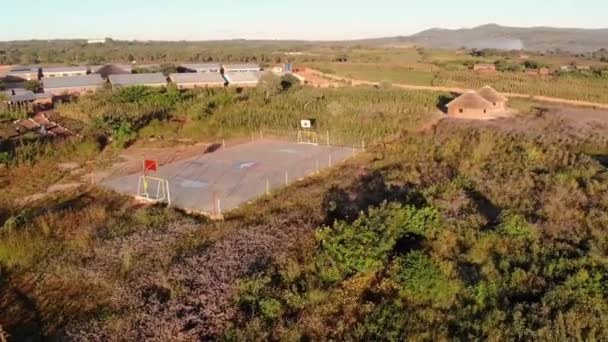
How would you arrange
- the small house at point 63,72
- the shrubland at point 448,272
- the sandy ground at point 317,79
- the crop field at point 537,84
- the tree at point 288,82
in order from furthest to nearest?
1. the small house at point 63,72
2. the sandy ground at point 317,79
3. the tree at point 288,82
4. the crop field at point 537,84
5. the shrubland at point 448,272

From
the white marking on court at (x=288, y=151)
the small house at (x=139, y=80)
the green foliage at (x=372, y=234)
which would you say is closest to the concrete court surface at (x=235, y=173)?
the white marking on court at (x=288, y=151)

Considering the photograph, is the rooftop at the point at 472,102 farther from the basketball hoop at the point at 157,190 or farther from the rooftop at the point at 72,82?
the rooftop at the point at 72,82

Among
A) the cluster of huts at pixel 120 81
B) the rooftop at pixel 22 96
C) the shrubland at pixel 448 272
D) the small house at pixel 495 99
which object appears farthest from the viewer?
the cluster of huts at pixel 120 81

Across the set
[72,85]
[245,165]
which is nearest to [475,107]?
[245,165]

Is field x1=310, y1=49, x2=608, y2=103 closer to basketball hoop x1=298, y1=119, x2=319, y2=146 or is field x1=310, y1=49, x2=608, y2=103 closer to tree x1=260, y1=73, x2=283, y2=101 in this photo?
tree x1=260, y1=73, x2=283, y2=101

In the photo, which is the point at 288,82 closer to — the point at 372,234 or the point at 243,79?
the point at 243,79

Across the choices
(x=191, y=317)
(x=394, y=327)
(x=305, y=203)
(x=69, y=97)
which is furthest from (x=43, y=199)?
(x=69, y=97)

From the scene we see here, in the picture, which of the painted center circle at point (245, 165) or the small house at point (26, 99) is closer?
the painted center circle at point (245, 165)
